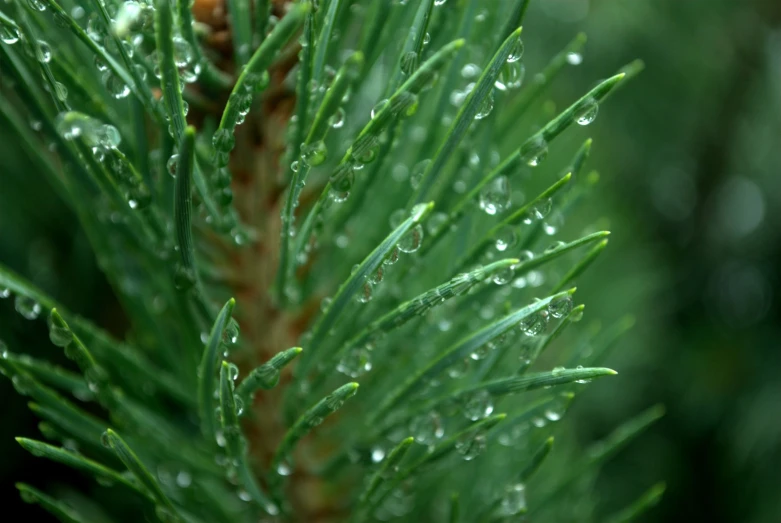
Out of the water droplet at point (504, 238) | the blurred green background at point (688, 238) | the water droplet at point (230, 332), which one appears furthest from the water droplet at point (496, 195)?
the blurred green background at point (688, 238)

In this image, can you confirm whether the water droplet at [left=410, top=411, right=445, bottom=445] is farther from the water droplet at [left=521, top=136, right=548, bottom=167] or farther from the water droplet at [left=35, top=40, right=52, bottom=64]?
the water droplet at [left=35, top=40, right=52, bottom=64]

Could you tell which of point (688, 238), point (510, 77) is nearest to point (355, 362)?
point (510, 77)

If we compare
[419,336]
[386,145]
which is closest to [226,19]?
[386,145]

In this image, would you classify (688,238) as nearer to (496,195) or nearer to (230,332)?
(496,195)

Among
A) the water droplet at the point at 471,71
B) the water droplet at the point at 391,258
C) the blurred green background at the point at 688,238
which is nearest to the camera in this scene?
the water droplet at the point at 391,258

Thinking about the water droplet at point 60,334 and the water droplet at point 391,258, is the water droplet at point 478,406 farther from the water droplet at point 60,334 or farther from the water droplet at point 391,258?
the water droplet at point 60,334

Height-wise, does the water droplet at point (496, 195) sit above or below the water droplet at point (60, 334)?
above

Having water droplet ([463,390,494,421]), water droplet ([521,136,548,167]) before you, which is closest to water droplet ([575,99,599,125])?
water droplet ([521,136,548,167])
